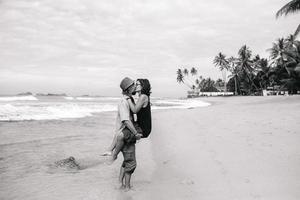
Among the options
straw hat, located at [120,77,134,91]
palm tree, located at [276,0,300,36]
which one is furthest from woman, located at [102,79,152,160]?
palm tree, located at [276,0,300,36]

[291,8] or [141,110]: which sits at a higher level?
[291,8]

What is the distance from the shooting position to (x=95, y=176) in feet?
16.9

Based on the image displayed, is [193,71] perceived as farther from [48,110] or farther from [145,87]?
[145,87]

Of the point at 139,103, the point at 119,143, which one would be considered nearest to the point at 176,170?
the point at 119,143

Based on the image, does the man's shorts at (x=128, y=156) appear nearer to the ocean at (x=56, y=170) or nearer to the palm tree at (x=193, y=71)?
the ocean at (x=56, y=170)

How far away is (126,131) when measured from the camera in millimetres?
4117

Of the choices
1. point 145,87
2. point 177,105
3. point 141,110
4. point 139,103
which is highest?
point 145,87

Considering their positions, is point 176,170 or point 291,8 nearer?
point 176,170

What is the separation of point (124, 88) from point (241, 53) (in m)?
68.6

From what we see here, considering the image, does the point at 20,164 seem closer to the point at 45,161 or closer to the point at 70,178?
the point at 45,161

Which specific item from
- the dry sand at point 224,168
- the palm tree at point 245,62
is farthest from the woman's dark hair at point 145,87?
the palm tree at point 245,62

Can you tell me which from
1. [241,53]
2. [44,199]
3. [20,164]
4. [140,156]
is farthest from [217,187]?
[241,53]

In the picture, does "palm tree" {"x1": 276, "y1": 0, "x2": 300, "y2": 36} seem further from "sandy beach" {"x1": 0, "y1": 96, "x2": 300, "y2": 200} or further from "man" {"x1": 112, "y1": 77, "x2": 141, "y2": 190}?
"man" {"x1": 112, "y1": 77, "x2": 141, "y2": 190}

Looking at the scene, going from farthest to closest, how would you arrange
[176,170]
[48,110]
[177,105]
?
[177,105] → [48,110] → [176,170]
